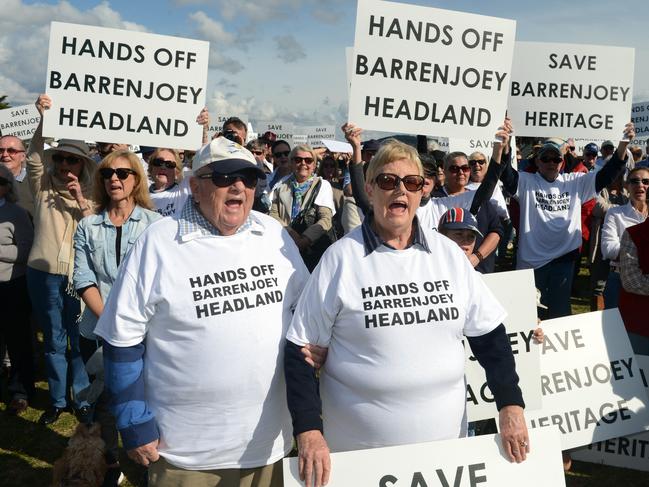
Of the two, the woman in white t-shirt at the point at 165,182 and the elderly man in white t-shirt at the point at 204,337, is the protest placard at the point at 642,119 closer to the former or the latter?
the woman in white t-shirt at the point at 165,182

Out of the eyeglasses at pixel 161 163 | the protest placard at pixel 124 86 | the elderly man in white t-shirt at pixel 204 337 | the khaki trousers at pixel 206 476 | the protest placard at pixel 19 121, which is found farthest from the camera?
the protest placard at pixel 19 121

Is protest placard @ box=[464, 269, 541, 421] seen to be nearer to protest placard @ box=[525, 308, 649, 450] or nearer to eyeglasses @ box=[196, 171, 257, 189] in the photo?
protest placard @ box=[525, 308, 649, 450]

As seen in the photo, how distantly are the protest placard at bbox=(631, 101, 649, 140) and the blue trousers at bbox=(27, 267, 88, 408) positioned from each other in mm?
11733

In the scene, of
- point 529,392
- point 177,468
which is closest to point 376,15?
point 529,392

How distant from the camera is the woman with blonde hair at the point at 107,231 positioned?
365cm

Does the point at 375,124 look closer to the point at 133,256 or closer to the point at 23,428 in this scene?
the point at 133,256

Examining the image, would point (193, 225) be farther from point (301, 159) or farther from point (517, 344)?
point (301, 159)

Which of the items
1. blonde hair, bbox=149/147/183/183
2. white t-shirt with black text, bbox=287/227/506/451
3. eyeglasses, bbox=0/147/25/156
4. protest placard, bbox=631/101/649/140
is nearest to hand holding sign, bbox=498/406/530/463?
white t-shirt with black text, bbox=287/227/506/451

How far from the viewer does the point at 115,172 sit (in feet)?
12.0

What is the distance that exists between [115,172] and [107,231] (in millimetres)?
367

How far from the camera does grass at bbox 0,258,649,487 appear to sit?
4262mm

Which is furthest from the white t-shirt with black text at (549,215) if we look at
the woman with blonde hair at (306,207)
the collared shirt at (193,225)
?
the collared shirt at (193,225)

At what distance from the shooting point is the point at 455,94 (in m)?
4.26

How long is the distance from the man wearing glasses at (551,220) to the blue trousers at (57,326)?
400cm
